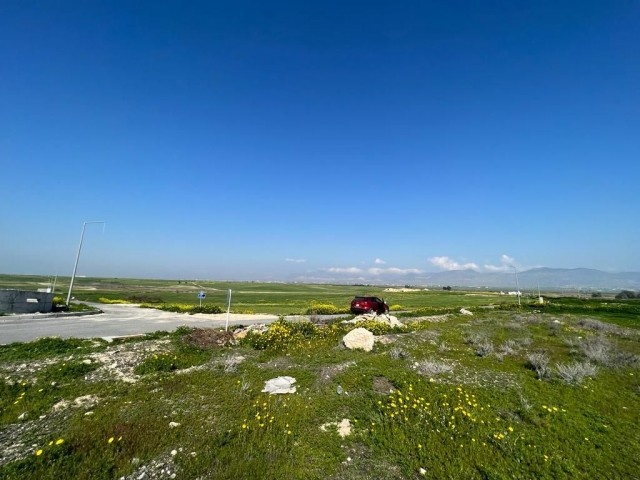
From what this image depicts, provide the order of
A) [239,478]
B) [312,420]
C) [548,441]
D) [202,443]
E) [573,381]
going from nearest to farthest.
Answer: [239,478] → [202,443] → [548,441] → [312,420] → [573,381]

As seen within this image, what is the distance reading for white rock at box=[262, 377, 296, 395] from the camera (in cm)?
913

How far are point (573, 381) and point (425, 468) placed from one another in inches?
311

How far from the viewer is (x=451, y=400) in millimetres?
8516

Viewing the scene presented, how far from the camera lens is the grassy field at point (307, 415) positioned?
19.0ft

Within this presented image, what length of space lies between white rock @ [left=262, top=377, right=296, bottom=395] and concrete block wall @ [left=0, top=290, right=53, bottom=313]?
986 inches

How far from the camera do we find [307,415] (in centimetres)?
762

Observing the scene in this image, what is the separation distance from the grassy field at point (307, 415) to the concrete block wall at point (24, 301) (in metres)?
15.0

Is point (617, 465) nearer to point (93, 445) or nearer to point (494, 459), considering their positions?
point (494, 459)

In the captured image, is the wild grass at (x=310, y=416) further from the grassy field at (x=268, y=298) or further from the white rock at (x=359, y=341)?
the grassy field at (x=268, y=298)

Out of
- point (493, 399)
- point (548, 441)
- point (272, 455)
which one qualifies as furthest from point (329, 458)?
point (493, 399)

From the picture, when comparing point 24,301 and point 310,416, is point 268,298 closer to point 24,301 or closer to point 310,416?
point 24,301

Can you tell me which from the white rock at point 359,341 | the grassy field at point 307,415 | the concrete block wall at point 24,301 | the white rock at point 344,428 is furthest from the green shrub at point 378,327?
the concrete block wall at point 24,301

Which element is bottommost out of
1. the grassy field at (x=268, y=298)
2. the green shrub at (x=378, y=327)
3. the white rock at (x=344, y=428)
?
the grassy field at (x=268, y=298)

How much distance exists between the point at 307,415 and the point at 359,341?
735 centimetres
